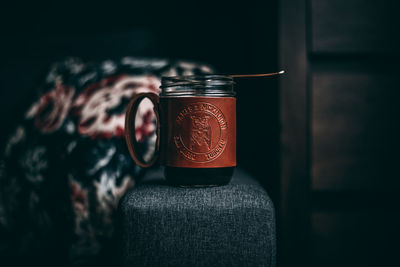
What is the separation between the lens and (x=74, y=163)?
2.67 feet

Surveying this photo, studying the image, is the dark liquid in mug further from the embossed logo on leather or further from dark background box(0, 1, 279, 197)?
dark background box(0, 1, 279, 197)

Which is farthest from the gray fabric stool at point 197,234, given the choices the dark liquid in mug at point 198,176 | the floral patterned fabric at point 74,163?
the floral patterned fabric at point 74,163

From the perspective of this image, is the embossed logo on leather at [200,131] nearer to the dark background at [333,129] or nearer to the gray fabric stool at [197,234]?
the gray fabric stool at [197,234]

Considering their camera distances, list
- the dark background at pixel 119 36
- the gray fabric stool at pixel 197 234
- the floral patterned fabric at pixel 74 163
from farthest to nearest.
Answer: the dark background at pixel 119 36 < the floral patterned fabric at pixel 74 163 < the gray fabric stool at pixel 197 234

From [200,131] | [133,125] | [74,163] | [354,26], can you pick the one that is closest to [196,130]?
[200,131]

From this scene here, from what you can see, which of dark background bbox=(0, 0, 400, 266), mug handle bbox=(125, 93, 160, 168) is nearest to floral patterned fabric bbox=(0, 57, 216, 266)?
mug handle bbox=(125, 93, 160, 168)

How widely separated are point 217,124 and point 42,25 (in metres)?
1.27

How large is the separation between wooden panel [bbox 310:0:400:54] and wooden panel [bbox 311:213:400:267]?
399 mm

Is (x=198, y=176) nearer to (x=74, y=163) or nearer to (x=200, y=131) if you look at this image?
(x=200, y=131)

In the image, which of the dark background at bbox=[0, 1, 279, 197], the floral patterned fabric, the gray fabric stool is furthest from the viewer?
the dark background at bbox=[0, 1, 279, 197]

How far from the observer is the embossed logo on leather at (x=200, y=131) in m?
0.59

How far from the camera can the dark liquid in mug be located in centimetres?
60

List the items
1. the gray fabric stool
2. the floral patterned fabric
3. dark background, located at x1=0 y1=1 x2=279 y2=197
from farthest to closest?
dark background, located at x1=0 y1=1 x2=279 y2=197, the floral patterned fabric, the gray fabric stool

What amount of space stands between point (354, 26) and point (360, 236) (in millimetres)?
503
